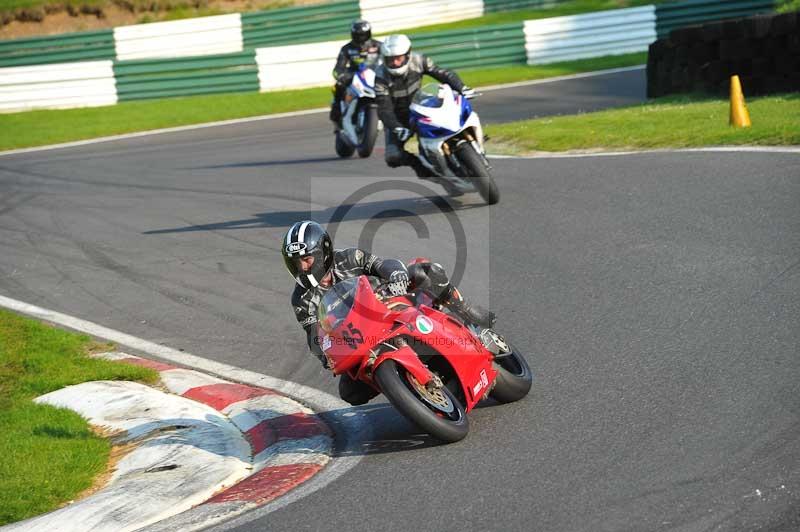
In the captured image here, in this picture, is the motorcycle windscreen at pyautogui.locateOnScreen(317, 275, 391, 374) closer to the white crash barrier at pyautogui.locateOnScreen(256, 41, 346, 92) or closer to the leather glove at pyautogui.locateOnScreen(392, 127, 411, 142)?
the leather glove at pyautogui.locateOnScreen(392, 127, 411, 142)

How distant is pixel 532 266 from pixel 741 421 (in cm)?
409

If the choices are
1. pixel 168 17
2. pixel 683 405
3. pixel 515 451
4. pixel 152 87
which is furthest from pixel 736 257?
pixel 168 17

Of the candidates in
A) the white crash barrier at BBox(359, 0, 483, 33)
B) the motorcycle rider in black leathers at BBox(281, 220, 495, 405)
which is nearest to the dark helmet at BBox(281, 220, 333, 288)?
the motorcycle rider in black leathers at BBox(281, 220, 495, 405)

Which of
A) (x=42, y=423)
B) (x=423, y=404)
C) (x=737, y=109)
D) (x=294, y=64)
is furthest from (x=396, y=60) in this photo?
(x=294, y=64)

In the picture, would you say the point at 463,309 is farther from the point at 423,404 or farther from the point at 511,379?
the point at 423,404

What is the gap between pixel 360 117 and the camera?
16.2 meters

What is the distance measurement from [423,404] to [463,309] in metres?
0.96

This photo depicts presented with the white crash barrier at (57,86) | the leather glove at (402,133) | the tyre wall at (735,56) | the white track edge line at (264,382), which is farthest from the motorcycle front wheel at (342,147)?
the white crash barrier at (57,86)

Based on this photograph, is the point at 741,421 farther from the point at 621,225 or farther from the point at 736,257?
the point at 621,225

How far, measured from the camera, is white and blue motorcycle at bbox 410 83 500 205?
1148 cm

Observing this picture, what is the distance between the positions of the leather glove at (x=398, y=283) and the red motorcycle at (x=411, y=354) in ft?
0.11

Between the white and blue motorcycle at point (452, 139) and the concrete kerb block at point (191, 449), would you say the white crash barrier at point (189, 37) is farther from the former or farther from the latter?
the concrete kerb block at point (191, 449)

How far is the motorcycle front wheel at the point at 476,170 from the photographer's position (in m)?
11.4

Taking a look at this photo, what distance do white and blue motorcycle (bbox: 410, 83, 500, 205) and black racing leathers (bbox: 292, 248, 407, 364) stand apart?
526 centimetres
